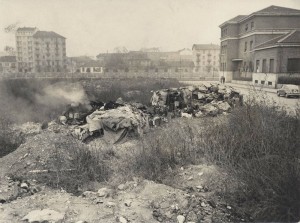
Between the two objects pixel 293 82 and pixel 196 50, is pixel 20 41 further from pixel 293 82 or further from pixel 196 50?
pixel 293 82

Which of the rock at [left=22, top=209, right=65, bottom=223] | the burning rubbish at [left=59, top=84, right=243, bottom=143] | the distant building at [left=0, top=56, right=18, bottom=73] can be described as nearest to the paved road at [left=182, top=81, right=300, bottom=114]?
the burning rubbish at [left=59, top=84, right=243, bottom=143]

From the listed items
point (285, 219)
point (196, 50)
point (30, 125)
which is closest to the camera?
point (285, 219)

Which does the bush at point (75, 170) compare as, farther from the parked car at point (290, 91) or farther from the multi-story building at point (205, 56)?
the multi-story building at point (205, 56)

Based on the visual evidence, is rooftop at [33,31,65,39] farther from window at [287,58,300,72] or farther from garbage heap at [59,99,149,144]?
garbage heap at [59,99,149,144]

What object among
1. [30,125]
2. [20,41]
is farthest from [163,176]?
[20,41]

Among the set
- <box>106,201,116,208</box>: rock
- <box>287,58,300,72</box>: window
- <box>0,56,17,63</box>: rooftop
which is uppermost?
<box>0,56,17,63</box>: rooftop

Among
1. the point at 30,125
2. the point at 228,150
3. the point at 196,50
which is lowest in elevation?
the point at 30,125
